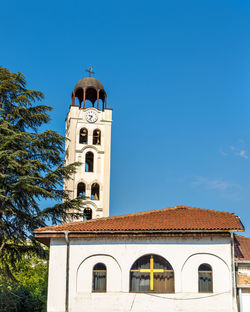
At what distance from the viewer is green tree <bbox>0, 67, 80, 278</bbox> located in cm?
2339

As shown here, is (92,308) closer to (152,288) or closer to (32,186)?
(152,288)

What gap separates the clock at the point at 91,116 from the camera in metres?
49.1

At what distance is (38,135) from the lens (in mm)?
25359

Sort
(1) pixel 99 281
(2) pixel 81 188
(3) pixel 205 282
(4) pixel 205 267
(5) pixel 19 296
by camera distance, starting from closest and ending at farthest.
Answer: (3) pixel 205 282 < (4) pixel 205 267 < (1) pixel 99 281 < (5) pixel 19 296 < (2) pixel 81 188

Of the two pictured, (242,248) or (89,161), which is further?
(89,161)

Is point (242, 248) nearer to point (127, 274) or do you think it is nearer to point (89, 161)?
point (127, 274)

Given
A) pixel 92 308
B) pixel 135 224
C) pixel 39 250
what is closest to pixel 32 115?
pixel 39 250

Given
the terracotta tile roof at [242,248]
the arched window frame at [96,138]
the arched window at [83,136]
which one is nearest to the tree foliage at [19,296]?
the terracotta tile roof at [242,248]

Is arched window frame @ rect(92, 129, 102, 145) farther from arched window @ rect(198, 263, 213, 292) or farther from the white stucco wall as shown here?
arched window @ rect(198, 263, 213, 292)

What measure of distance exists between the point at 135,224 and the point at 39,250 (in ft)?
24.1

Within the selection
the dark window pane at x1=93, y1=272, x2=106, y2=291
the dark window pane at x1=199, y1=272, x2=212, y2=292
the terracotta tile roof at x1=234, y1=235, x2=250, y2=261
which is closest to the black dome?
the terracotta tile roof at x1=234, y1=235, x2=250, y2=261

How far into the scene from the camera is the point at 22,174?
938 inches

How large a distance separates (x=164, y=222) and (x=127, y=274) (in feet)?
8.67

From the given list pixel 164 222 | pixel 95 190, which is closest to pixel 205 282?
pixel 164 222
